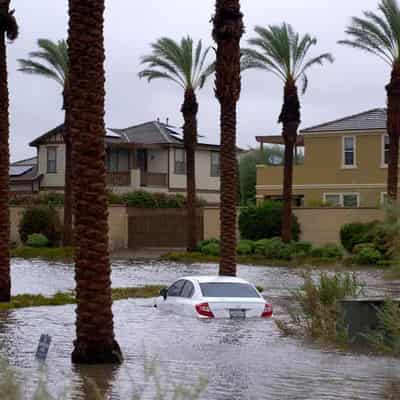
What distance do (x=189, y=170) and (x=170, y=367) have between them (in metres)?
35.4

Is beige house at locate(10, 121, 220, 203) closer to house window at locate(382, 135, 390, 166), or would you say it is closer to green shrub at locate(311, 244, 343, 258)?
house window at locate(382, 135, 390, 166)

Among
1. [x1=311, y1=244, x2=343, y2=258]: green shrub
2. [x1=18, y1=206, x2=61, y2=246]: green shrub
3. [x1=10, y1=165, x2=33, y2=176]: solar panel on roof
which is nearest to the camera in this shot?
[x1=311, y1=244, x2=343, y2=258]: green shrub

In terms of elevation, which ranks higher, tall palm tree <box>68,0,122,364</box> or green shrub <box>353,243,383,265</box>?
tall palm tree <box>68,0,122,364</box>

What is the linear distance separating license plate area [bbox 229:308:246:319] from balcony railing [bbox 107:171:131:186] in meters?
43.7

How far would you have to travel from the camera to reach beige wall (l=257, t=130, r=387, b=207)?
53.8 meters

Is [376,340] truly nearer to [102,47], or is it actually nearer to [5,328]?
[102,47]

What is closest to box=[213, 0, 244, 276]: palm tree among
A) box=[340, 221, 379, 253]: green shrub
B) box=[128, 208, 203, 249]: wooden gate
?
box=[340, 221, 379, 253]: green shrub

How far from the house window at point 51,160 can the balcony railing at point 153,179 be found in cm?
585

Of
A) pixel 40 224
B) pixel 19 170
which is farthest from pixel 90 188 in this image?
pixel 19 170

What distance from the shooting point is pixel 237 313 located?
21.1m

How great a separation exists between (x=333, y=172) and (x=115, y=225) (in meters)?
11.9

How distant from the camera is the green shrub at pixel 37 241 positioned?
51.4 meters

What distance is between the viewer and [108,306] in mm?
15305

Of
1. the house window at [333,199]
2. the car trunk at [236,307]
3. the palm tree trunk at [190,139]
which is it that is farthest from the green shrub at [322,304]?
the house window at [333,199]
